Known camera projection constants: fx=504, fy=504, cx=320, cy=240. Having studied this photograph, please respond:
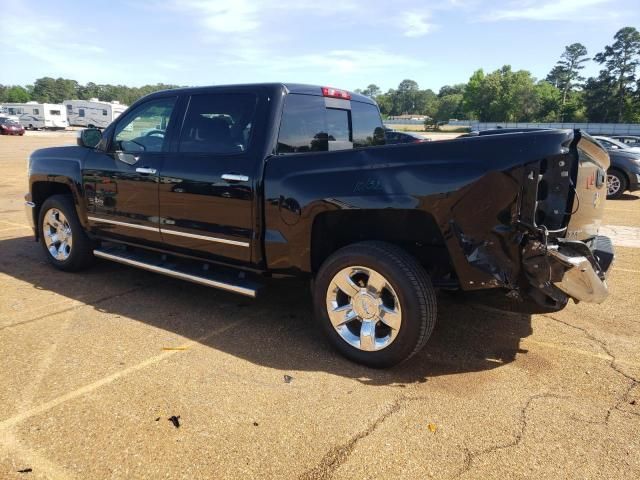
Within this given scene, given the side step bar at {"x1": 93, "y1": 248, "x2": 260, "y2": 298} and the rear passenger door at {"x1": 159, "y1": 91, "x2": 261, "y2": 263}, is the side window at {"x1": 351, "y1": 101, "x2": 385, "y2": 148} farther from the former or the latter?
the side step bar at {"x1": 93, "y1": 248, "x2": 260, "y2": 298}

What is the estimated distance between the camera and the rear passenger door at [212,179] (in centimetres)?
382

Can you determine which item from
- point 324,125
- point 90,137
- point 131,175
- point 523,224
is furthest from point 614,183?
point 90,137

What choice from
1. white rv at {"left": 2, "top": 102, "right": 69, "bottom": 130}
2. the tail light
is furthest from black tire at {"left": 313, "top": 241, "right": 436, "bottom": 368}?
white rv at {"left": 2, "top": 102, "right": 69, "bottom": 130}

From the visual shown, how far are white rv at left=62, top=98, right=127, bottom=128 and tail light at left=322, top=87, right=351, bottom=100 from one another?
52189 mm

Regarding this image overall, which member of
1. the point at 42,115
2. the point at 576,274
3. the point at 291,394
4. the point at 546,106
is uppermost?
the point at 546,106

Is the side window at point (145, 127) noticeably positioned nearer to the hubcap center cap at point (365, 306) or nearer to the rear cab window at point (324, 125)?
the rear cab window at point (324, 125)

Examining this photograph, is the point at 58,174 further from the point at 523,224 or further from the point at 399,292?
the point at 523,224

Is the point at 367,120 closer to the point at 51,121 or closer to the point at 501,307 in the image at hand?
the point at 501,307

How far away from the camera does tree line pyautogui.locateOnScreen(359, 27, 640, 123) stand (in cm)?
8675

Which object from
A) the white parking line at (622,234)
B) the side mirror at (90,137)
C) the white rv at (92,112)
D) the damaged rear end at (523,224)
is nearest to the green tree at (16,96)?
the white rv at (92,112)

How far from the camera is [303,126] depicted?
4.07m

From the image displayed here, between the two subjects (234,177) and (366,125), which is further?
(366,125)

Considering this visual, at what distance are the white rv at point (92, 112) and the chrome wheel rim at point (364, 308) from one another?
176 feet

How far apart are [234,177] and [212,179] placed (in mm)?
241
